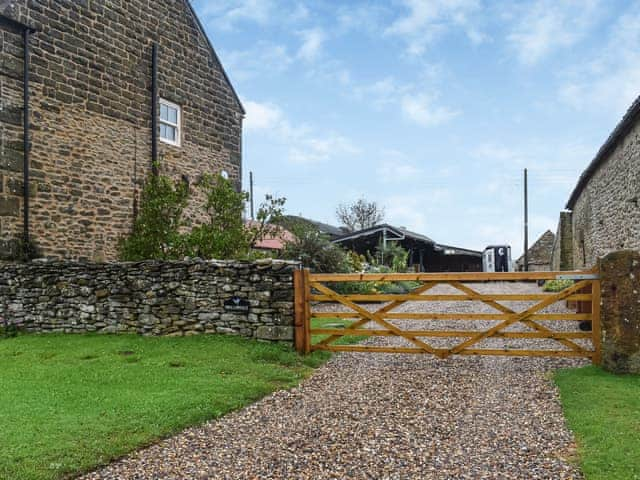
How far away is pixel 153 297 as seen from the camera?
32.7 ft

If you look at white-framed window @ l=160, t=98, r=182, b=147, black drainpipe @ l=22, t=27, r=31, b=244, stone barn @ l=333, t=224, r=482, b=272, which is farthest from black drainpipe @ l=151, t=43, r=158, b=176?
stone barn @ l=333, t=224, r=482, b=272

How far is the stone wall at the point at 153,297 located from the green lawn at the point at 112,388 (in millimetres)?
411

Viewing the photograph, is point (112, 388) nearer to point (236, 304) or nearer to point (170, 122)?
point (236, 304)

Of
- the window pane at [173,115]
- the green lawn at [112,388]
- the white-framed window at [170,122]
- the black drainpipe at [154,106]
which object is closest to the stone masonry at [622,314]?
the green lawn at [112,388]

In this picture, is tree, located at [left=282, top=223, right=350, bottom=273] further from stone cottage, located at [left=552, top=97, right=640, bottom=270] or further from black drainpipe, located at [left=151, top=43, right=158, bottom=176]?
stone cottage, located at [left=552, top=97, right=640, bottom=270]

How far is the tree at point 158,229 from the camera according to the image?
488 inches

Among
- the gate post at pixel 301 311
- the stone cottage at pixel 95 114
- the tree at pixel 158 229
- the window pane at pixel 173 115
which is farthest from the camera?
the window pane at pixel 173 115

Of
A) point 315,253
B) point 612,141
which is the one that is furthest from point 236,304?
point 612,141

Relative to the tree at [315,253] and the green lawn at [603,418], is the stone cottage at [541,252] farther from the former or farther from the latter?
the green lawn at [603,418]

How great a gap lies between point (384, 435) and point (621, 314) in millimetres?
4196

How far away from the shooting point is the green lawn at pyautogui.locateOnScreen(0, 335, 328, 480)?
4.50m

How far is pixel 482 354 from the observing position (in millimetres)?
7895

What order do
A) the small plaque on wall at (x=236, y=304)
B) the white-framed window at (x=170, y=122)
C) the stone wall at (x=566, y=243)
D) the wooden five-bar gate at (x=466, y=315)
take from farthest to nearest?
1. the stone wall at (x=566, y=243)
2. the white-framed window at (x=170, y=122)
3. the small plaque on wall at (x=236, y=304)
4. the wooden five-bar gate at (x=466, y=315)

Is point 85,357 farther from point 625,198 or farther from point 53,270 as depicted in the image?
point 625,198
